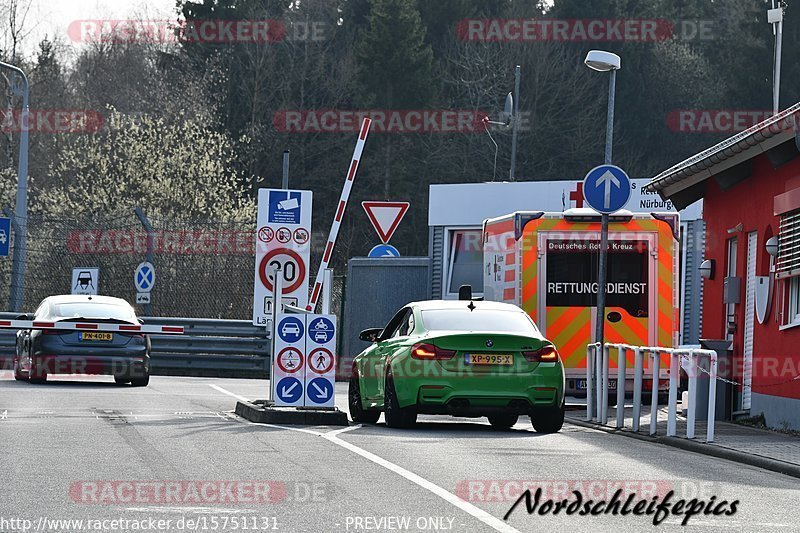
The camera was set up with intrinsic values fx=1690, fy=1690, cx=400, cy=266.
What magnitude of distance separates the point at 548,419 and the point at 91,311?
36.1 ft

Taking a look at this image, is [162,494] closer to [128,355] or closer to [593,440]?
[593,440]

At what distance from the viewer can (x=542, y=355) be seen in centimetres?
1788

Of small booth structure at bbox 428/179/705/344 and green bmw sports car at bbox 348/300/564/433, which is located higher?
small booth structure at bbox 428/179/705/344

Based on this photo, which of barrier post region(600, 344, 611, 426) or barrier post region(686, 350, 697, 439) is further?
barrier post region(600, 344, 611, 426)

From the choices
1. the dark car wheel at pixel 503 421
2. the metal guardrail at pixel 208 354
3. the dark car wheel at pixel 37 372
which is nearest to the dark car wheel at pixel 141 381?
the dark car wheel at pixel 37 372

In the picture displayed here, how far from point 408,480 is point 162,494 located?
6.51ft

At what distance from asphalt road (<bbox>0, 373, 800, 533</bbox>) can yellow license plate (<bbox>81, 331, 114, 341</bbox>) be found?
7.03 metres

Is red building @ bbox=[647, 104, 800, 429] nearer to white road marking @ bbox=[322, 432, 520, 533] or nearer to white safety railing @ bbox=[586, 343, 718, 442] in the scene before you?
white safety railing @ bbox=[586, 343, 718, 442]

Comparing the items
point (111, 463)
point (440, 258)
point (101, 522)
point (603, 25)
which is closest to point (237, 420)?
point (111, 463)

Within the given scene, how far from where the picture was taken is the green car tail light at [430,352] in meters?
17.7

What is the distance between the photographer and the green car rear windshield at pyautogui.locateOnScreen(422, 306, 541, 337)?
18250 mm

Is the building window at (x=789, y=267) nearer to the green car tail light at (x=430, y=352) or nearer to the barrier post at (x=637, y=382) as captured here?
the barrier post at (x=637, y=382)

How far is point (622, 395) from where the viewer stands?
19.5 m

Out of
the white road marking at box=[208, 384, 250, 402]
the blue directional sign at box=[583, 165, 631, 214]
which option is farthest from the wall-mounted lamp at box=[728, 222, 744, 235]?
the white road marking at box=[208, 384, 250, 402]
